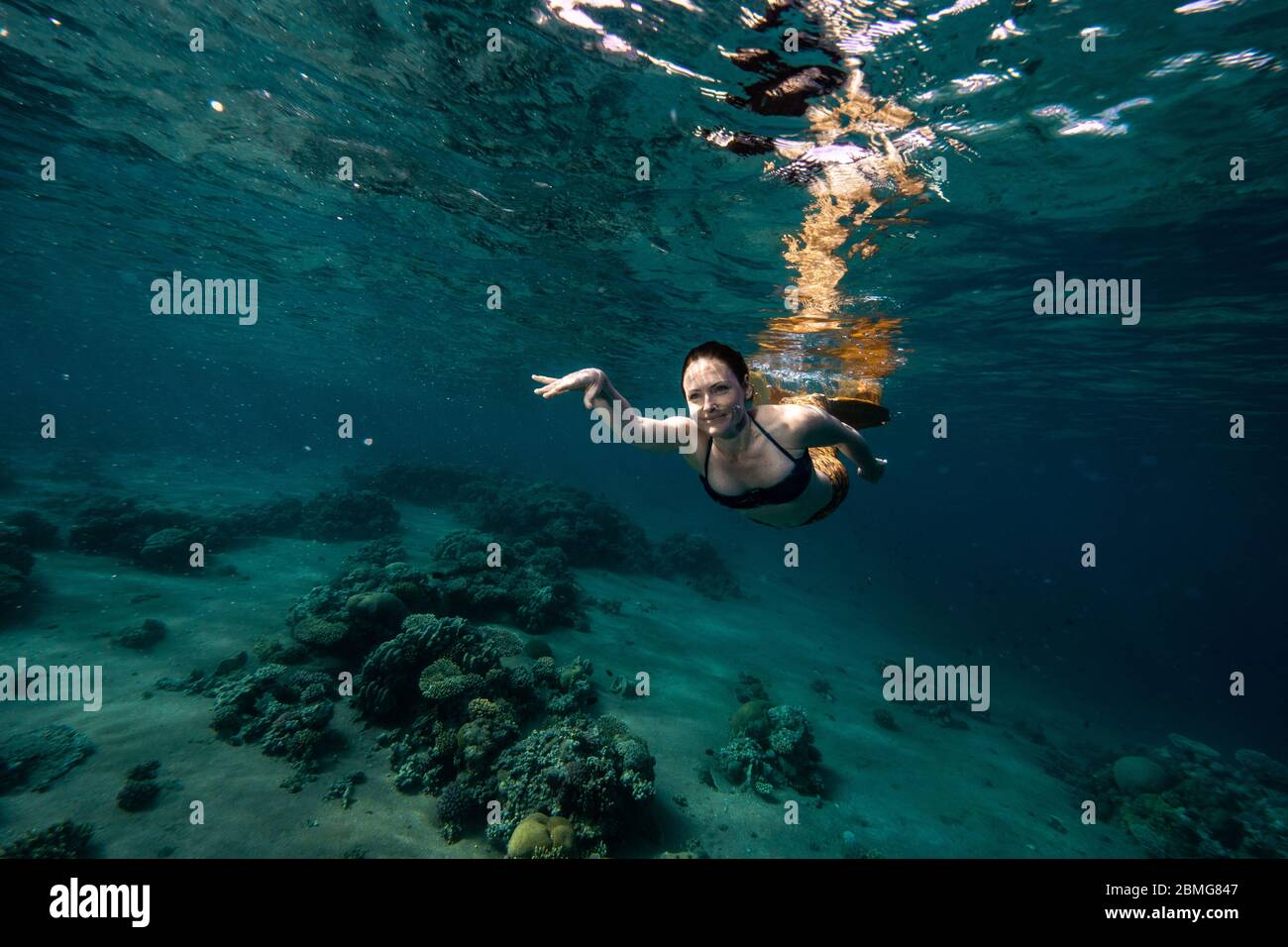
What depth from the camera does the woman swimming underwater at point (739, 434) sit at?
3684mm

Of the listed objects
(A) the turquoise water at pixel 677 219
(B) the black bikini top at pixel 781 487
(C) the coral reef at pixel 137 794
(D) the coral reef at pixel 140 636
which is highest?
(A) the turquoise water at pixel 677 219

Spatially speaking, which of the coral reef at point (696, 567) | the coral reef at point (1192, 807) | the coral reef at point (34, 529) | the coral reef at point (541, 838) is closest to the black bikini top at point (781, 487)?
the coral reef at point (541, 838)

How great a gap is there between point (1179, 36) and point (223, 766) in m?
16.1

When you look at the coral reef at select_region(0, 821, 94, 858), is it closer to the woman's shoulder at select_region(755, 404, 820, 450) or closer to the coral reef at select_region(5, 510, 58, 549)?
the woman's shoulder at select_region(755, 404, 820, 450)

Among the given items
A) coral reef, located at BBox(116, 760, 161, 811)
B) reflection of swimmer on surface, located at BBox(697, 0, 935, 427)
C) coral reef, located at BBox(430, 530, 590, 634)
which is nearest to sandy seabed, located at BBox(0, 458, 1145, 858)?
coral reef, located at BBox(116, 760, 161, 811)

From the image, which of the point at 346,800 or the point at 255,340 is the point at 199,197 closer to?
the point at 346,800

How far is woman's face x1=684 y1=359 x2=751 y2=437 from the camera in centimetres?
367

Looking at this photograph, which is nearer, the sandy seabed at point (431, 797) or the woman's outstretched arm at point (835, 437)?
the woman's outstretched arm at point (835, 437)

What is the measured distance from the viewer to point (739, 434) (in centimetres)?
407

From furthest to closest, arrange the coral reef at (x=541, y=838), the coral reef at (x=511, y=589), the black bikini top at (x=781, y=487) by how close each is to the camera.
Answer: the coral reef at (x=511, y=589), the coral reef at (x=541, y=838), the black bikini top at (x=781, y=487)

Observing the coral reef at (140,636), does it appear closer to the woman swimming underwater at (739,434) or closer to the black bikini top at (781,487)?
the woman swimming underwater at (739,434)

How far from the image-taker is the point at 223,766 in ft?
21.3

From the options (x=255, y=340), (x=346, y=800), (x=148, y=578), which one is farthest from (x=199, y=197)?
(x=255, y=340)

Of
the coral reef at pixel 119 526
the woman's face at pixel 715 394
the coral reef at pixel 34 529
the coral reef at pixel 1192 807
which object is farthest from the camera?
the coral reef at pixel 119 526
